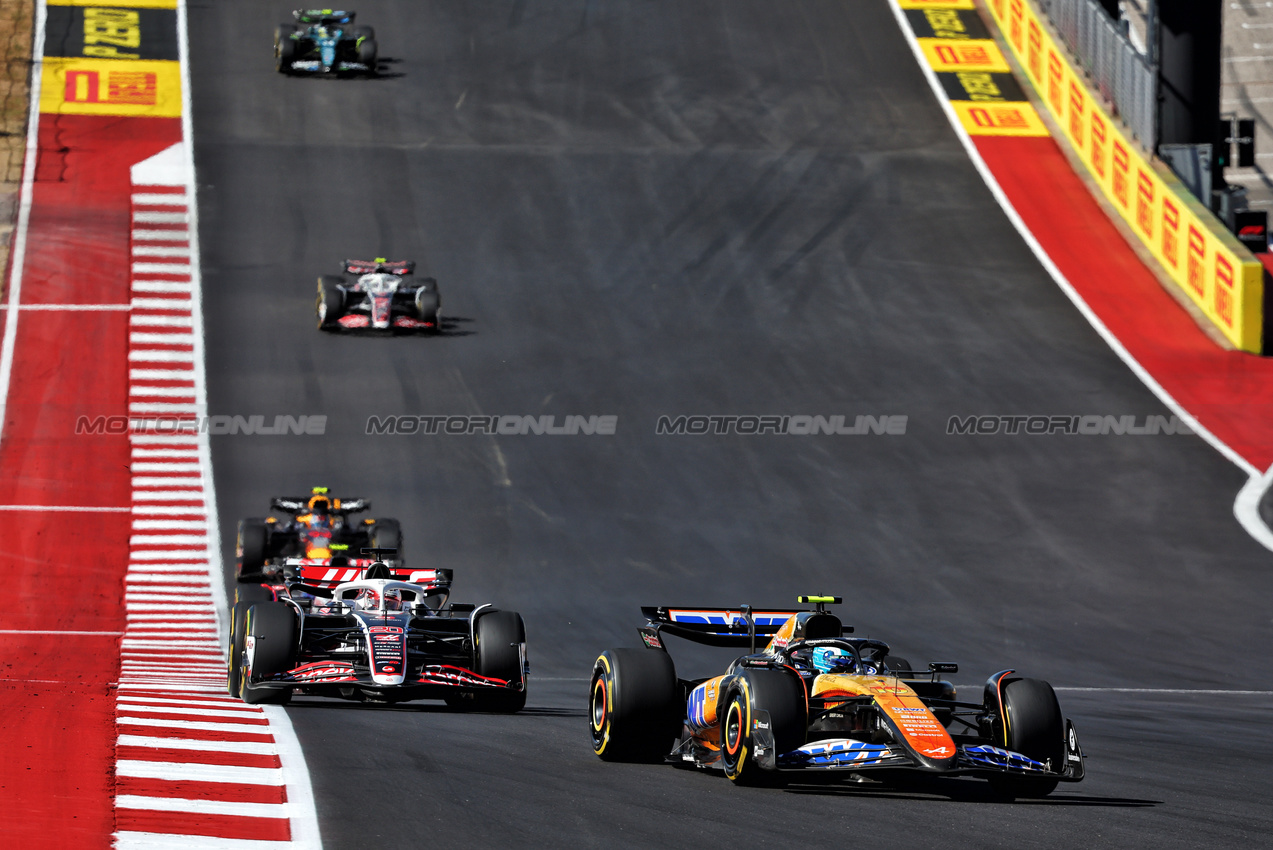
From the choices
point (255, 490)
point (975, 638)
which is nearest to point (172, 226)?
point (255, 490)

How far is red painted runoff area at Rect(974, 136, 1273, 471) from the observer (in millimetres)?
34250

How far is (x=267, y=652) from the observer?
17.0m

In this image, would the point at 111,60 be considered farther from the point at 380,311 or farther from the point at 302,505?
the point at 302,505

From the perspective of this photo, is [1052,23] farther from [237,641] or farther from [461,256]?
[237,641]

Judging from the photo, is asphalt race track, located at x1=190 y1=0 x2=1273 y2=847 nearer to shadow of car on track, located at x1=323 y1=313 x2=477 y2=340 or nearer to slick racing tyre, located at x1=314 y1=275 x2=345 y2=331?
shadow of car on track, located at x1=323 y1=313 x2=477 y2=340

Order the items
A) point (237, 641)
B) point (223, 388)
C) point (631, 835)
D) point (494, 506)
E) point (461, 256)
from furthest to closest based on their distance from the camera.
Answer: point (461, 256) < point (223, 388) < point (494, 506) < point (237, 641) < point (631, 835)

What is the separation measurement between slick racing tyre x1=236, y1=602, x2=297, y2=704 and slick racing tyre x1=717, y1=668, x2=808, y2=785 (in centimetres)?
632

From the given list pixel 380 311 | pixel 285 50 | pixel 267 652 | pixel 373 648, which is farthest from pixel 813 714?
pixel 285 50

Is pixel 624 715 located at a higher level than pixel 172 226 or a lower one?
lower

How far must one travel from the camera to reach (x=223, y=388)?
32.9 m

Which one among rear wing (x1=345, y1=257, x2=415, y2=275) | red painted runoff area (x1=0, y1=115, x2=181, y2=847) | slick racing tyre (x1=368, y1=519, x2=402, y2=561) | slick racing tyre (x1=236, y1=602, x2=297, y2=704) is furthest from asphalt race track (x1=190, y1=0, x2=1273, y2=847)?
slick racing tyre (x1=368, y1=519, x2=402, y2=561)

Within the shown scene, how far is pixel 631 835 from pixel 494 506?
19339 millimetres

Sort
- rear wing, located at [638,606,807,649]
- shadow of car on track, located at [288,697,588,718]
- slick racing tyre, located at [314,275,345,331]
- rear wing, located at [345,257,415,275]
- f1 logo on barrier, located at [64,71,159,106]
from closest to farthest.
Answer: rear wing, located at [638,606,807,649] → shadow of car on track, located at [288,697,588,718] → slick racing tyre, located at [314,275,345,331] → rear wing, located at [345,257,415,275] → f1 logo on barrier, located at [64,71,159,106]

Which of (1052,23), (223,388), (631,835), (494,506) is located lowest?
(631,835)
